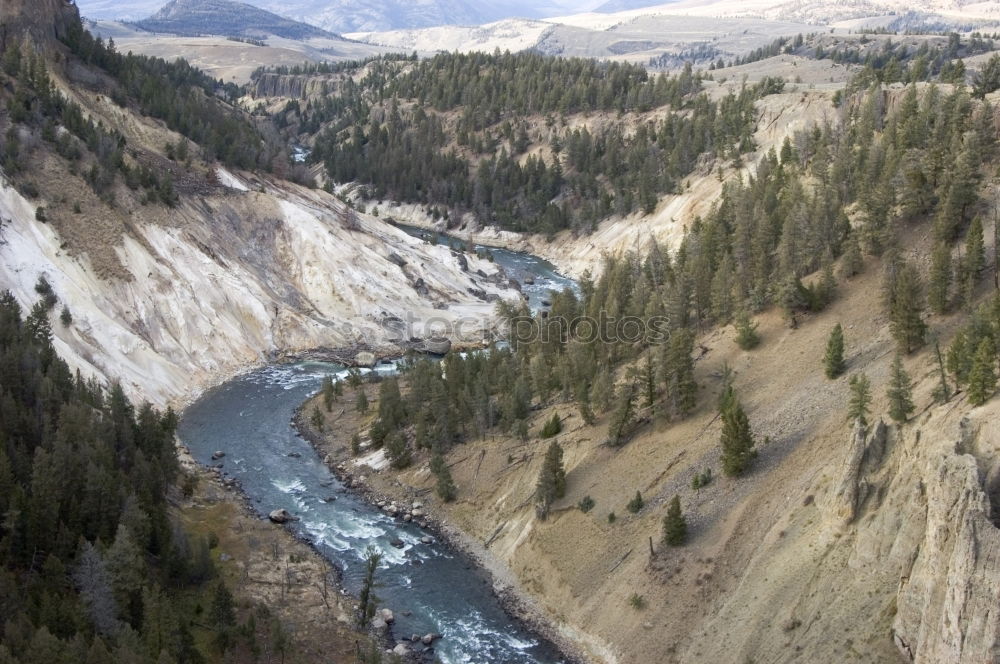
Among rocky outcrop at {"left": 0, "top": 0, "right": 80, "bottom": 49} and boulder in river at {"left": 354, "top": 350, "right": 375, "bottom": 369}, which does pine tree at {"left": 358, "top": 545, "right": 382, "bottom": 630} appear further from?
rocky outcrop at {"left": 0, "top": 0, "right": 80, "bottom": 49}

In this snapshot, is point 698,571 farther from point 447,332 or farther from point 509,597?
point 447,332

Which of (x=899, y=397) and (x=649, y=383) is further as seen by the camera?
(x=649, y=383)

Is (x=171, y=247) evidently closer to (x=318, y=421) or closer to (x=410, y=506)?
(x=318, y=421)

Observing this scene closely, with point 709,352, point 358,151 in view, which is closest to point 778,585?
point 709,352

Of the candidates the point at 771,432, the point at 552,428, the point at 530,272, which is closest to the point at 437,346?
the point at 552,428

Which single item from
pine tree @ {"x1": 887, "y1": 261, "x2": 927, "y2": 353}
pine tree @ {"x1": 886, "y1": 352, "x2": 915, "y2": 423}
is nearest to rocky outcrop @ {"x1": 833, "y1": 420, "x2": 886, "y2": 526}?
pine tree @ {"x1": 886, "y1": 352, "x2": 915, "y2": 423}

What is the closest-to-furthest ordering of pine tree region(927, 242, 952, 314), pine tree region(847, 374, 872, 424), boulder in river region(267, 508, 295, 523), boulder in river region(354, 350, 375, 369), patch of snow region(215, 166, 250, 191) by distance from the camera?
pine tree region(847, 374, 872, 424)
pine tree region(927, 242, 952, 314)
boulder in river region(267, 508, 295, 523)
boulder in river region(354, 350, 375, 369)
patch of snow region(215, 166, 250, 191)

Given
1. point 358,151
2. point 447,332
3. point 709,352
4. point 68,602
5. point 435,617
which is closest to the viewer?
point 68,602
